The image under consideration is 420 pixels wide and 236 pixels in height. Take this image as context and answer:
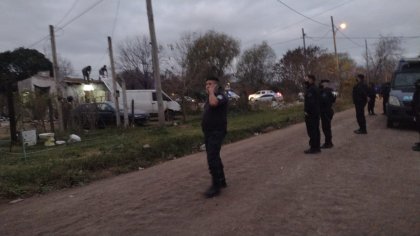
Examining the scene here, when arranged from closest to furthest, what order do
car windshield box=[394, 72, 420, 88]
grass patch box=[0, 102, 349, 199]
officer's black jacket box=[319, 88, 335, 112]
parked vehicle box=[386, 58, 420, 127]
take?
grass patch box=[0, 102, 349, 199] < officer's black jacket box=[319, 88, 335, 112] < parked vehicle box=[386, 58, 420, 127] < car windshield box=[394, 72, 420, 88]

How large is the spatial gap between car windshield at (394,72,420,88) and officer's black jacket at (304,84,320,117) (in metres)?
6.20

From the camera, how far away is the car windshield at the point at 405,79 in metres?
13.7

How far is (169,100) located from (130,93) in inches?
111

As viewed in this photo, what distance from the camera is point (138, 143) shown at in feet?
39.3

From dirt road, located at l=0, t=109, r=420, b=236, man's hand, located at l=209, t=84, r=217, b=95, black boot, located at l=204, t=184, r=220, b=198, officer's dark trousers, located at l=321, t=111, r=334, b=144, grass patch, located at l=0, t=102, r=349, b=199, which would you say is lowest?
dirt road, located at l=0, t=109, r=420, b=236

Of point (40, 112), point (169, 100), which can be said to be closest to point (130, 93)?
point (169, 100)

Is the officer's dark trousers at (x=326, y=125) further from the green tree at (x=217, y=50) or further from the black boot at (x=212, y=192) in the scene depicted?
the green tree at (x=217, y=50)

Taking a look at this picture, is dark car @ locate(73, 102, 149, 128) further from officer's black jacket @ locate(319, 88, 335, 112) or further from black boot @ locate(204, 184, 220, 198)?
black boot @ locate(204, 184, 220, 198)

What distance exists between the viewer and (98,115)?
65.7ft

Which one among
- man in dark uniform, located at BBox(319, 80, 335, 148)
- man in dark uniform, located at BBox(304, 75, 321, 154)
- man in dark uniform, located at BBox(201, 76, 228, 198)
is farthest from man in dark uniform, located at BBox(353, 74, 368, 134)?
man in dark uniform, located at BBox(201, 76, 228, 198)

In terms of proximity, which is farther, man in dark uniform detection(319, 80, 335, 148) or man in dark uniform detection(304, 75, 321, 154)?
man in dark uniform detection(319, 80, 335, 148)

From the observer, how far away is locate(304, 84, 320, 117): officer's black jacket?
8.88 metres

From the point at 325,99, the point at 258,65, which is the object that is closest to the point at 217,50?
the point at 258,65

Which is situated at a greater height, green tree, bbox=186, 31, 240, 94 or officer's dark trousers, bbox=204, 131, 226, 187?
green tree, bbox=186, 31, 240, 94
